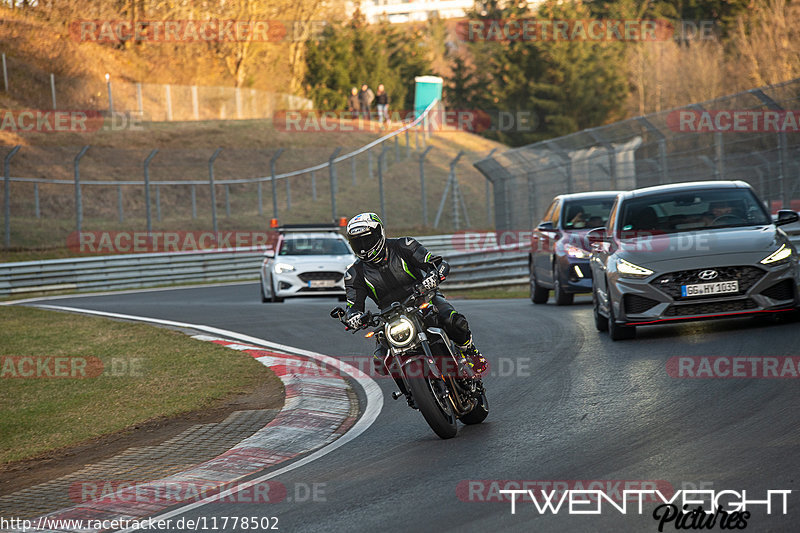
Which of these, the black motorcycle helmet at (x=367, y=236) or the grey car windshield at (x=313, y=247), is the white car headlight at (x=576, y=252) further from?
the black motorcycle helmet at (x=367, y=236)

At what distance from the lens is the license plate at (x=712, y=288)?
11.0 metres

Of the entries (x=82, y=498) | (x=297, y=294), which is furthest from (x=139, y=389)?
(x=297, y=294)

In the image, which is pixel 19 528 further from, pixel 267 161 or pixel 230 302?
pixel 267 161

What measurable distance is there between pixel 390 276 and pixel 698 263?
4477mm

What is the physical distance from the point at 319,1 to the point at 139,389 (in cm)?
5913

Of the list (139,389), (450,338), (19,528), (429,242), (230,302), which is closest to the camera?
(19,528)

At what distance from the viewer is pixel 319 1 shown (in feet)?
221

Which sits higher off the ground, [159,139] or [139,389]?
[159,139]

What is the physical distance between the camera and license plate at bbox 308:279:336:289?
21.5 m

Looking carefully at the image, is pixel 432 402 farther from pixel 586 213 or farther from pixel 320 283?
pixel 320 283

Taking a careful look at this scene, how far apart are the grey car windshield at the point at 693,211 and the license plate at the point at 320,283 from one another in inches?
385
